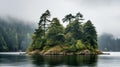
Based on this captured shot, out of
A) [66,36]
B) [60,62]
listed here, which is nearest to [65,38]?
[66,36]

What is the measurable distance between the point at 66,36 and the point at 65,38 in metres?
2.19

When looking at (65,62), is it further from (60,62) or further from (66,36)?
(66,36)

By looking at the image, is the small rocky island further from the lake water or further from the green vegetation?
the lake water

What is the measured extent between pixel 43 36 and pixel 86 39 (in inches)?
1039

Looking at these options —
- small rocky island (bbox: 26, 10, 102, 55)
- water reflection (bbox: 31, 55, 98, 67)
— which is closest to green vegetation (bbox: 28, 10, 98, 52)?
small rocky island (bbox: 26, 10, 102, 55)

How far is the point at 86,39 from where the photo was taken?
188500 mm

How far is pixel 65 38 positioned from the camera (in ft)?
613

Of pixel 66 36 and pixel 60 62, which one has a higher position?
pixel 66 36

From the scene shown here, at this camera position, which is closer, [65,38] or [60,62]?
[60,62]

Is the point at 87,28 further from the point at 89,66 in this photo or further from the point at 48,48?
the point at 89,66

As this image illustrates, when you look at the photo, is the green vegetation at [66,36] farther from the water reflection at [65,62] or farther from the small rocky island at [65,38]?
the water reflection at [65,62]

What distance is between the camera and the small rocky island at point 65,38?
181 m

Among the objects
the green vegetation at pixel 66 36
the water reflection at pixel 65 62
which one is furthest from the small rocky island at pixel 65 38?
the water reflection at pixel 65 62

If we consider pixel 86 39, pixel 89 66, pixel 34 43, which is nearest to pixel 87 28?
pixel 86 39
